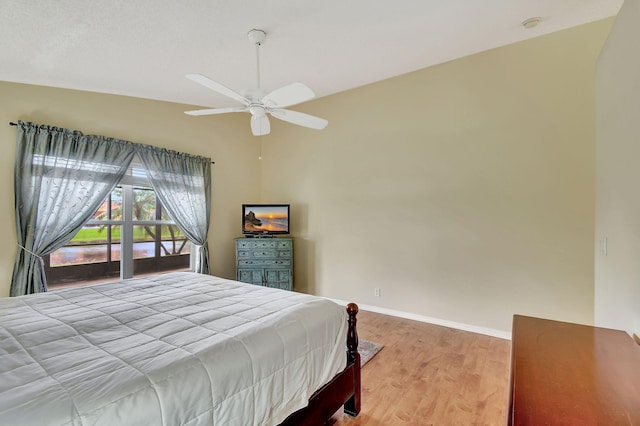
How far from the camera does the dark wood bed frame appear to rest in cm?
157

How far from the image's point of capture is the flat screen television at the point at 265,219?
459 centimetres

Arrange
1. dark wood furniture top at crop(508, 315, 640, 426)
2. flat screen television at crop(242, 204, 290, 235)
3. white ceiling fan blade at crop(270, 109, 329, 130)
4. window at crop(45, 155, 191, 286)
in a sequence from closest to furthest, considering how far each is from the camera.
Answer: dark wood furniture top at crop(508, 315, 640, 426) → white ceiling fan blade at crop(270, 109, 329, 130) → window at crop(45, 155, 191, 286) → flat screen television at crop(242, 204, 290, 235)

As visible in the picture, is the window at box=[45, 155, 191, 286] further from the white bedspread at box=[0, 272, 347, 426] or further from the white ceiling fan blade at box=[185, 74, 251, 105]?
the white ceiling fan blade at box=[185, 74, 251, 105]

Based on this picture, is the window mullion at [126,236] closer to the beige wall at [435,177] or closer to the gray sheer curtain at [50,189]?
the gray sheer curtain at [50,189]

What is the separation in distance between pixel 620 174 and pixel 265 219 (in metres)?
3.88

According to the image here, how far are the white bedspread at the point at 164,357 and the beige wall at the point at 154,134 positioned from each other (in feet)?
5.67

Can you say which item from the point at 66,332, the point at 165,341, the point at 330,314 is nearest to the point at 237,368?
the point at 165,341

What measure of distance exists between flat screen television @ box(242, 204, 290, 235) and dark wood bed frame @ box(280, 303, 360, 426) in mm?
2755

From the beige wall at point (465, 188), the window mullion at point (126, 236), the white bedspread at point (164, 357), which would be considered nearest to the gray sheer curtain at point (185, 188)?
the window mullion at point (126, 236)

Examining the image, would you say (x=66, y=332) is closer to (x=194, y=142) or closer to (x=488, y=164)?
(x=194, y=142)

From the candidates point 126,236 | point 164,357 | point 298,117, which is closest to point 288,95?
point 298,117

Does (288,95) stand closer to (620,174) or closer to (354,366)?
(354,366)

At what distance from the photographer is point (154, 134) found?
3.90 metres

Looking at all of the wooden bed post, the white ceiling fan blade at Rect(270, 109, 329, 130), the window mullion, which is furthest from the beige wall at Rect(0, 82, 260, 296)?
the wooden bed post
